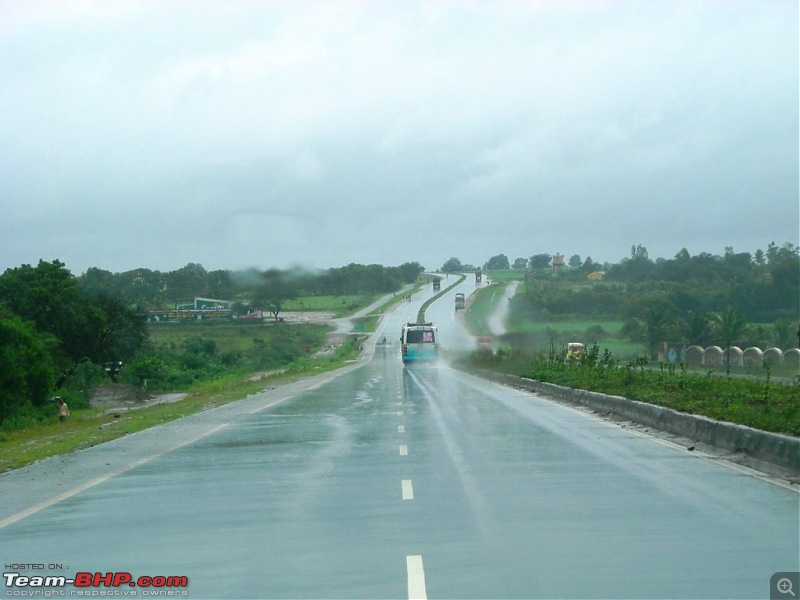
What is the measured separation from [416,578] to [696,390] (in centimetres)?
1845

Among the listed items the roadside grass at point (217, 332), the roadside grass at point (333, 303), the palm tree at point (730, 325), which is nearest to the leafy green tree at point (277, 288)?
the roadside grass at point (333, 303)

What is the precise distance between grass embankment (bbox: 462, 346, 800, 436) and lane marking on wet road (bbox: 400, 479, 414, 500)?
5.69m

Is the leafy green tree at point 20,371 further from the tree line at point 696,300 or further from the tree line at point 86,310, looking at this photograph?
the tree line at point 696,300

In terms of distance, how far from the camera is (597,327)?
49844mm

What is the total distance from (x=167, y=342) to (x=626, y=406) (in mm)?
74657

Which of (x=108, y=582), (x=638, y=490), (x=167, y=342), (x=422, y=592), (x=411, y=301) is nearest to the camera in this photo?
(x=422, y=592)

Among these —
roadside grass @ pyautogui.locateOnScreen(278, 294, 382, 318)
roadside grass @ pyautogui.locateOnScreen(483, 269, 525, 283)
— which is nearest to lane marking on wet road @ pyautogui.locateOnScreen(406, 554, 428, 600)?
roadside grass @ pyautogui.locateOnScreen(278, 294, 382, 318)

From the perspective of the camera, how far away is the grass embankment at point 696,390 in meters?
17.6

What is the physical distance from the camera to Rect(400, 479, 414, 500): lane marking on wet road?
1259 cm

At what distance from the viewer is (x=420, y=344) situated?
7775 cm

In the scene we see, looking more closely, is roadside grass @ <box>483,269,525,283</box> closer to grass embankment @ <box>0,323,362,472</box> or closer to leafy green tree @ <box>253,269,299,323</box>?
grass embankment @ <box>0,323,362,472</box>

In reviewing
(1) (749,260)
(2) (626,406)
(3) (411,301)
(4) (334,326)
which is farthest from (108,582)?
(3) (411,301)

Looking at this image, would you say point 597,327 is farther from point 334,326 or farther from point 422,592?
point 334,326

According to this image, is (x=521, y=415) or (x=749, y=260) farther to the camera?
(x=749, y=260)
